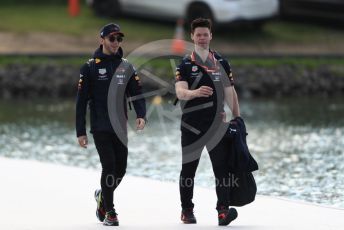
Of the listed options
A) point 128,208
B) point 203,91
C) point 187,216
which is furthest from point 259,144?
point 203,91

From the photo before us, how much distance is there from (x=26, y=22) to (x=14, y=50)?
7.41 feet

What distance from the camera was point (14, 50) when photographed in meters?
24.7

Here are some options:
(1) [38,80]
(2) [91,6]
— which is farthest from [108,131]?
(2) [91,6]

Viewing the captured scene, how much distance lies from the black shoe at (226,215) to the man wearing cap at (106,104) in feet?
2.75

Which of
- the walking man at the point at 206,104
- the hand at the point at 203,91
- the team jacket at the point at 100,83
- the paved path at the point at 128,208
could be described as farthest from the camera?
the paved path at the point at 128,208

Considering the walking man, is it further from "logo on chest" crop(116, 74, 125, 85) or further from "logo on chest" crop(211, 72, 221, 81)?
Answer: "logo on chest" crop(116, 74, 125, 85)

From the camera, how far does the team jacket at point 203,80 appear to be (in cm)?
912

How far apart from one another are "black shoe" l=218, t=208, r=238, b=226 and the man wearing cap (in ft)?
2.75

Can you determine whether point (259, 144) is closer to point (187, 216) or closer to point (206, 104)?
point (187, 216)

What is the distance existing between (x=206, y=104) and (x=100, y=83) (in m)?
0.86

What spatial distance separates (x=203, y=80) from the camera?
9.12 metres

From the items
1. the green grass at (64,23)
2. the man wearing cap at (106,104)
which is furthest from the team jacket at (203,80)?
the green grass at (64,23)

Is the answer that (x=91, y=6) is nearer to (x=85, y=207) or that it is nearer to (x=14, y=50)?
(x=14, y=50)

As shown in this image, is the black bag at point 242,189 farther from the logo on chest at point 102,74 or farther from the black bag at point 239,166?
the logo on chest at point 102,74
